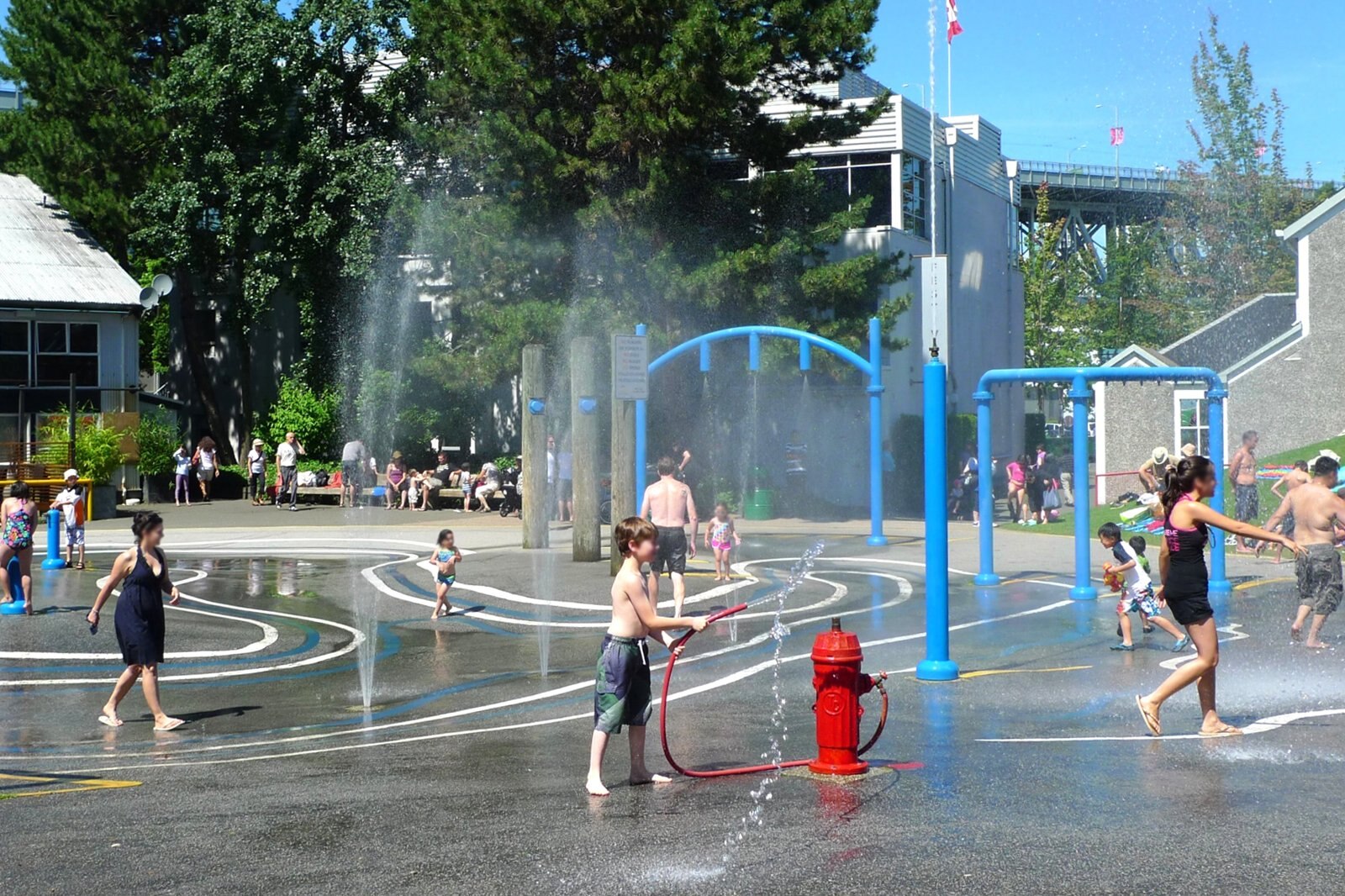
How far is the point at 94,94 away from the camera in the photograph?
38.7m

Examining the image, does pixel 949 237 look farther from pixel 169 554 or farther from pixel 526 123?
pixel 169 554

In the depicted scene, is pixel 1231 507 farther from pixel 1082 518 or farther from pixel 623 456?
pixel 623 456

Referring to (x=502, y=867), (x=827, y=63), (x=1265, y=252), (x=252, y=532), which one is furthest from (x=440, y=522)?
(x=1265, y=252)

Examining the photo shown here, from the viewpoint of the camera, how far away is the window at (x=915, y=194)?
127ft

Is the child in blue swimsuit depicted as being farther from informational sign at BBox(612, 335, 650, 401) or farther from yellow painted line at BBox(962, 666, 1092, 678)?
yellow painted line at BBox(962, 666, 1092, 678)

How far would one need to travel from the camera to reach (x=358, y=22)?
37656 mm

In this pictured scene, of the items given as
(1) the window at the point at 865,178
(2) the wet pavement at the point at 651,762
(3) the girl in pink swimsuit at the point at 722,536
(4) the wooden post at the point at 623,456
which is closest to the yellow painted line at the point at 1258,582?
(2) the wet pavement at the point at 651,762

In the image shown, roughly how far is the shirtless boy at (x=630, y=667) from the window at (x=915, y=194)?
102 feet

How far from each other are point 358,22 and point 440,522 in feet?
47.1

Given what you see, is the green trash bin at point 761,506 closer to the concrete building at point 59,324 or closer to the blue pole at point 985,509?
the blue pole at point 985,509

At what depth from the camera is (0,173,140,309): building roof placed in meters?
36.6

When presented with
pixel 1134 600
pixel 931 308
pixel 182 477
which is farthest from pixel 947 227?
pixel 1134 600

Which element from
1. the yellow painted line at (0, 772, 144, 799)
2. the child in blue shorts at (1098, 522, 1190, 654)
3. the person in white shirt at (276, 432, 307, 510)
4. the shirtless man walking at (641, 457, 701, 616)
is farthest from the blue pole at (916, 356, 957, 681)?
the person in white shirt at (276, 432, 307, 510)

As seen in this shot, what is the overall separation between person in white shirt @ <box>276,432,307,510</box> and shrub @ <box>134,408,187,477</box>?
11.1ft
